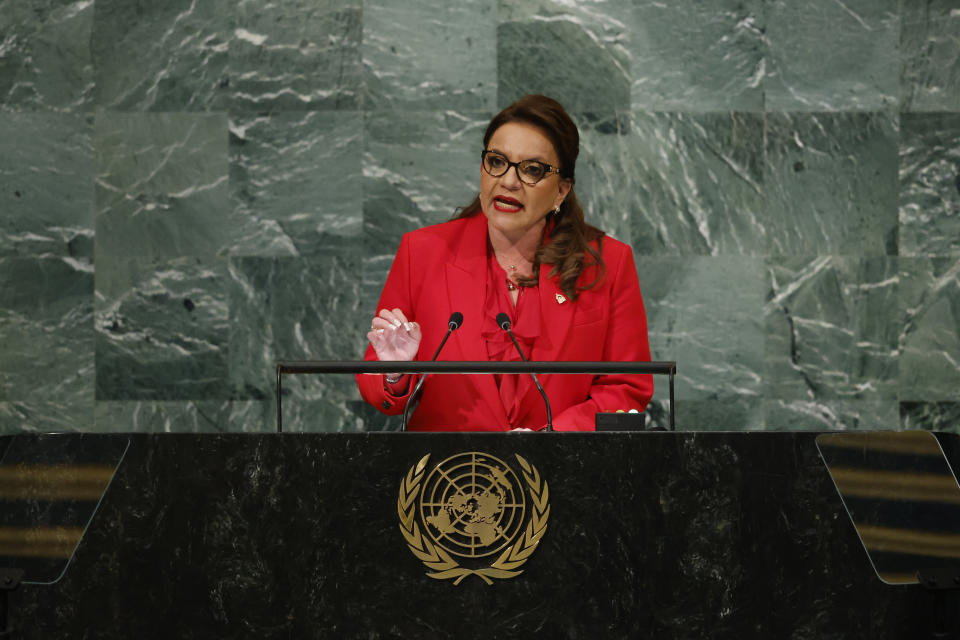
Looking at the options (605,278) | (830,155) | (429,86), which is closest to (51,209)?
(429,86)

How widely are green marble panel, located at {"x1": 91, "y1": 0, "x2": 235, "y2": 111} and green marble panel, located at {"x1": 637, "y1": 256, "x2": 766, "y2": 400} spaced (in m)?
1.97

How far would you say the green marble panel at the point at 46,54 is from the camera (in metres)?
4.00

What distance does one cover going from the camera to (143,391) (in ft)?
13.2

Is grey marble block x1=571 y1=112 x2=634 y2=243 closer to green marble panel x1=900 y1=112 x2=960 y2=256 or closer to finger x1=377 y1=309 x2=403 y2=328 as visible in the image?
green marble panel x1=900 y1=112 x2=960 y2=256

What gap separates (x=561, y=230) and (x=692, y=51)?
1677 mm

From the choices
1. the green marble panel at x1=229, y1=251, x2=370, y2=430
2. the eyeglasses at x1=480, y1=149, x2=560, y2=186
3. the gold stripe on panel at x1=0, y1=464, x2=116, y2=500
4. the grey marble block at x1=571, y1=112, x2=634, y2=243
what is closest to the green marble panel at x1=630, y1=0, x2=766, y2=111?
the grey marble block at x1=571, y1=112, x2=634, y2=243

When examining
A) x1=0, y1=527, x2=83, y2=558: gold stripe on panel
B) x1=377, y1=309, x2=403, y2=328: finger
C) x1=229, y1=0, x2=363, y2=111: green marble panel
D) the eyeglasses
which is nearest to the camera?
x1=0, y1=527, x2=83, y2=558: gold stripe on panel

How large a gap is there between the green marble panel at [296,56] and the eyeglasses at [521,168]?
1532 mm

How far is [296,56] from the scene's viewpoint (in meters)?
3.99

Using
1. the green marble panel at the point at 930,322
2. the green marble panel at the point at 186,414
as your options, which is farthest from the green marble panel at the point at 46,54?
the green marble panel at the point at 930,322

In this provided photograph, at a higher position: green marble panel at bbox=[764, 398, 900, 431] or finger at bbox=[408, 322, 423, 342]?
finger at bbox=[408, 322, 423, 342]

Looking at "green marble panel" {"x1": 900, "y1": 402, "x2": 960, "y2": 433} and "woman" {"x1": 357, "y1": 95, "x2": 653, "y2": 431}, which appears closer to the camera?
"woman" {"x1": 357, "y1": 95, "x2": 653, "y2": 431}

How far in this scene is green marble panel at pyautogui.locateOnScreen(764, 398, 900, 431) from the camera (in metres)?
4.00

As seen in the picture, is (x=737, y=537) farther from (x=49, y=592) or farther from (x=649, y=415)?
(x=649, y=415)
